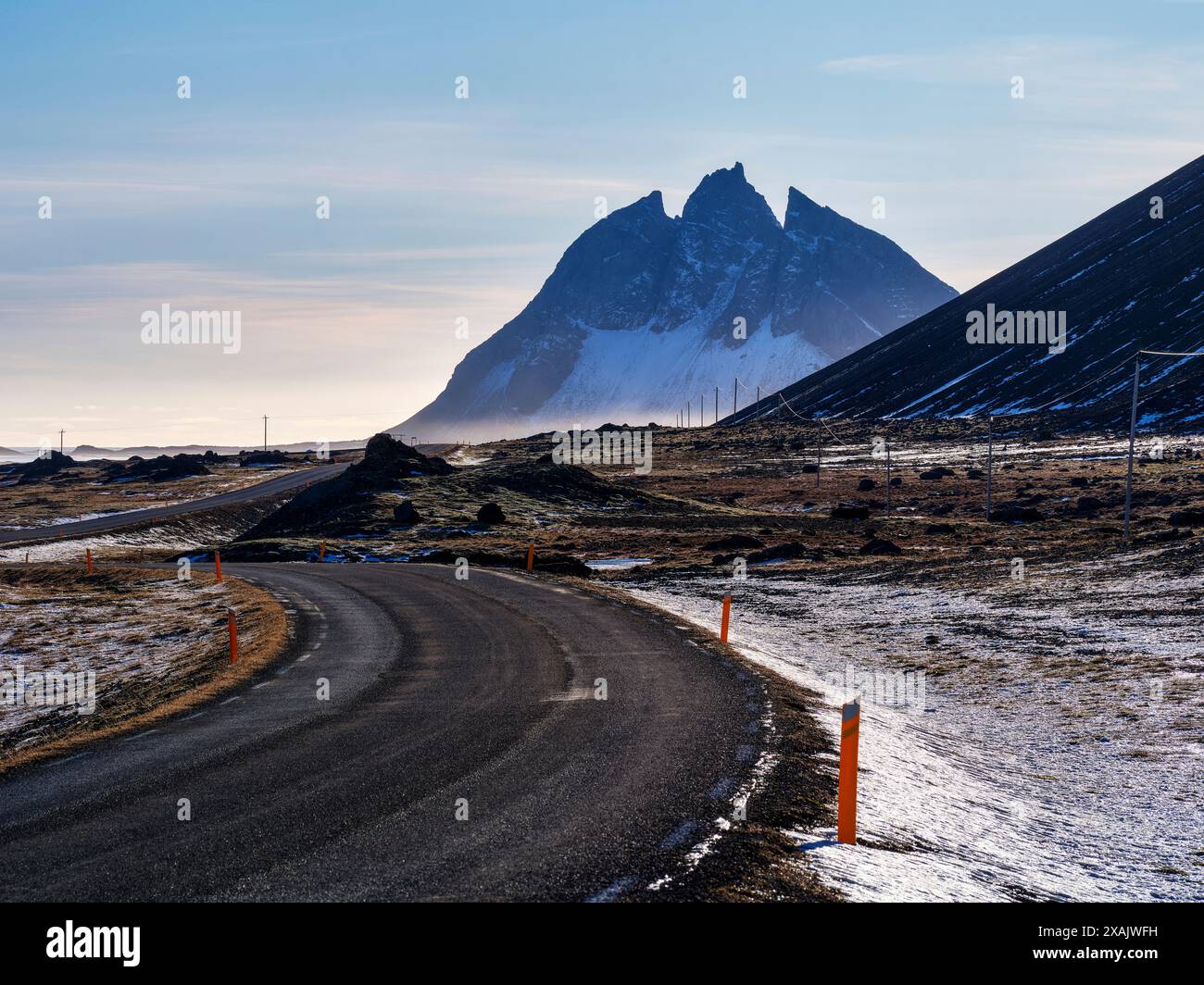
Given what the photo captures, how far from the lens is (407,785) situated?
1341cm

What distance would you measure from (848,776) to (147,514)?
82.9 metres

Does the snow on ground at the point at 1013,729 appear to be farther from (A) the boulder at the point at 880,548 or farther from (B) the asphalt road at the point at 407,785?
(A) the boulder at the point at 880,548

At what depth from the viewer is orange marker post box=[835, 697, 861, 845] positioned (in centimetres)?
1166

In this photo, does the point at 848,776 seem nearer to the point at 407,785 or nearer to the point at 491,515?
the point at 407,785

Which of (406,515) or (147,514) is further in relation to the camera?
(147,514)

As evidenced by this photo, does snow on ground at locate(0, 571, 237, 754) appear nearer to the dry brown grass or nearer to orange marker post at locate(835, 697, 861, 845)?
the dry brown grass

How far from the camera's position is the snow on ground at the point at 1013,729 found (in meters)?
12.6

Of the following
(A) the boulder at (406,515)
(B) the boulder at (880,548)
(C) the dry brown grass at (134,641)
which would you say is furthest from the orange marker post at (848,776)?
(A) the boulder at (406,515)

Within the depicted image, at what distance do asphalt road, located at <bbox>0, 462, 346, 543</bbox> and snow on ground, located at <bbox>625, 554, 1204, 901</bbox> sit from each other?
5148 centimetres

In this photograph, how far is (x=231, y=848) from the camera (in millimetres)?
10812

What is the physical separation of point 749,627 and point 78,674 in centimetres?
1801

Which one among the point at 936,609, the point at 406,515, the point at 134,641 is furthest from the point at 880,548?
the point at 134,641

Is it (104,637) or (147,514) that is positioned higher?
(147,514)

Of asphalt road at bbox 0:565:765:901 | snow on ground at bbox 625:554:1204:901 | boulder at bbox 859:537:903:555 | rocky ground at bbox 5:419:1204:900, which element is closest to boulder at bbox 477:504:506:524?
rocky ground at bbox 5:419:1204:900
